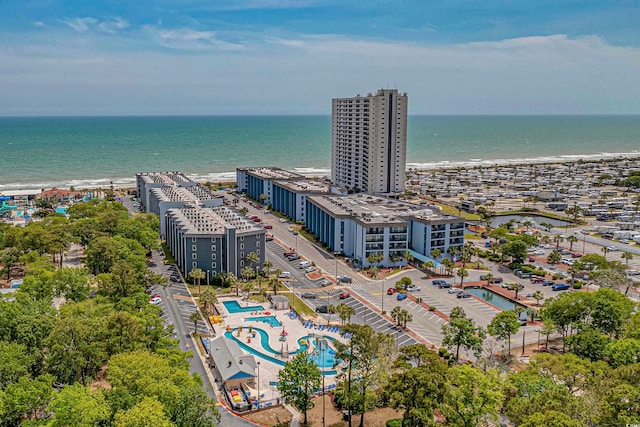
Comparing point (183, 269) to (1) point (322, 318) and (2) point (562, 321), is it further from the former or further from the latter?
(2) point (562, 321)

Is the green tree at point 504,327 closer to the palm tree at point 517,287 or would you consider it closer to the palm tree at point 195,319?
the palm tree at point 517,287

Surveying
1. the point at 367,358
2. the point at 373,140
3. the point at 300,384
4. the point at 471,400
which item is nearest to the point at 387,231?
the point at 367,358

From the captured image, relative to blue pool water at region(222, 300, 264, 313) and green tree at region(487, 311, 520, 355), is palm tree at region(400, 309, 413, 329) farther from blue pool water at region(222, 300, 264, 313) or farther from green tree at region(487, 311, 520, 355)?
blue pool water at region(222, 300, 264, 313)

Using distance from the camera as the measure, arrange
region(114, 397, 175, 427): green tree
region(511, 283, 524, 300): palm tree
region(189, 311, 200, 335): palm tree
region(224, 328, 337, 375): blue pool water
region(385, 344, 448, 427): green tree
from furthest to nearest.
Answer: region(511, 283, 524, 300): palm tree
region(189, 311, 200, 335): palm tree
region(224, 328, 337, 375): blue pool water
region(385, 344, 448, 427): green tree
region(114, 397, 175, 427): green tree

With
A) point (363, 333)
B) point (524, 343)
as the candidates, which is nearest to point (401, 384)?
point (363, 333)

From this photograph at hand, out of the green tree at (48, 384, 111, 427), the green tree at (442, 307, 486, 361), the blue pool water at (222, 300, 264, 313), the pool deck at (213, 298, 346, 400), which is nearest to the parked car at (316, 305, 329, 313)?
the pool deck at (213, 298, 346, 400)

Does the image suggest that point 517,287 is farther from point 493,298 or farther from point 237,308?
point 237,308
